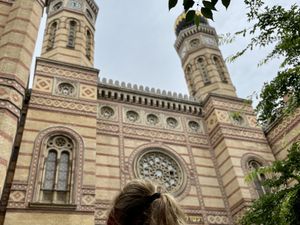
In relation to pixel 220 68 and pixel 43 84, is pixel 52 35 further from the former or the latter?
pixel 220 68

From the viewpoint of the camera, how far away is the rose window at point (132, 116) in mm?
11945

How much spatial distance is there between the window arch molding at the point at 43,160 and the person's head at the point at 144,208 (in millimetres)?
7276

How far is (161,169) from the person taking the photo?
1109cm

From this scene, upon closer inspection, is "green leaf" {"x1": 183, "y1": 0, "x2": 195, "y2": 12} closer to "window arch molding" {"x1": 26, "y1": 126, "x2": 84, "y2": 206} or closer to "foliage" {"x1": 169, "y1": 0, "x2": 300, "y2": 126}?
"foliage" {"x1": 169, "y1": 0, "x2": 300, "y2": 126}

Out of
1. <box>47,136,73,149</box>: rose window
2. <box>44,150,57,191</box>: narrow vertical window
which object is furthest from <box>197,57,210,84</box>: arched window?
<box>44,150,57,191</box>: narrow vertical window

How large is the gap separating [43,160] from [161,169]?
4.36 meters

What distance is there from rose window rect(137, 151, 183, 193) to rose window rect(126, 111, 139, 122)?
1.59 metres

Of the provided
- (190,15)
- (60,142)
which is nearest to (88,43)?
(60,142)

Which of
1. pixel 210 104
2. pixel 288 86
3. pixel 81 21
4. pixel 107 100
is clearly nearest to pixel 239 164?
pixel 210 104

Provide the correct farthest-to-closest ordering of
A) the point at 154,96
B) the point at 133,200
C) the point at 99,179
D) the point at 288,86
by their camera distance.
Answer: the point at 154,96 < the point at 99,179 < the point at 288,86 < the point at 133,200

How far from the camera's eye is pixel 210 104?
13.2m

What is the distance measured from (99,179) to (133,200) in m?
8.90

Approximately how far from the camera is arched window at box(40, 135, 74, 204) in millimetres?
8125

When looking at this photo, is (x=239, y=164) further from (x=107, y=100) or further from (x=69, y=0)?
(x=69, y=0)
